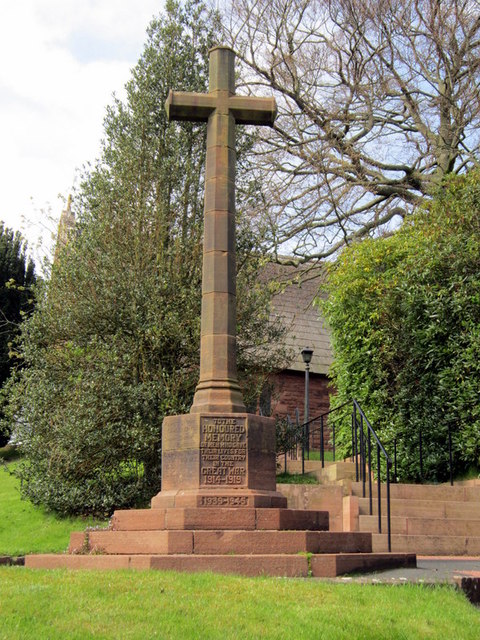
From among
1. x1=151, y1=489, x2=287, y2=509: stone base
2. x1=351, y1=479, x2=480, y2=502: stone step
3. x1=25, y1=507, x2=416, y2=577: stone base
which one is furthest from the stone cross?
x1=351, y1=479, x2=480, y2=502: stone step

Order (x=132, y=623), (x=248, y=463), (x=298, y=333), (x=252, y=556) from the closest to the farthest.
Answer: (x=132, y=623), (x=252, y=556), (x=248, y=463), (x=298, y=333)

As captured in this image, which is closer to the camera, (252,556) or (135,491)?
(252,556)

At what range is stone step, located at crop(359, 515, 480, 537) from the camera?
11.0 m

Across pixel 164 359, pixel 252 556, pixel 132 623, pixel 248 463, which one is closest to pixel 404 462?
pixel 164 359

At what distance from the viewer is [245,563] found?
7.39m

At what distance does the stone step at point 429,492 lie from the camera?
12.0 m

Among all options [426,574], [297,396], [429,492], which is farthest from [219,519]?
[297,396]

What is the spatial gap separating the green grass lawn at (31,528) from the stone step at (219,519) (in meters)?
4.26

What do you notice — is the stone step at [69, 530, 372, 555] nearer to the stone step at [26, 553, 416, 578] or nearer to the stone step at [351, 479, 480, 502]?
the stone step at [26, 553, 416, 578]

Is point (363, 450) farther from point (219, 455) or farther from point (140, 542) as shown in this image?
point (140, 542)

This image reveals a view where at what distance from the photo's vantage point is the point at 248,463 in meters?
8.99

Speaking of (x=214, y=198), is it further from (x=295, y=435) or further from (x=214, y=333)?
(x=295, y=435)

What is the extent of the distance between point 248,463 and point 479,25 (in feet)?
41.7

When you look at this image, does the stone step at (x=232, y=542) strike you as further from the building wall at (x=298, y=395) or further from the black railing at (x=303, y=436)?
the building wall at (x=298, y=395)
